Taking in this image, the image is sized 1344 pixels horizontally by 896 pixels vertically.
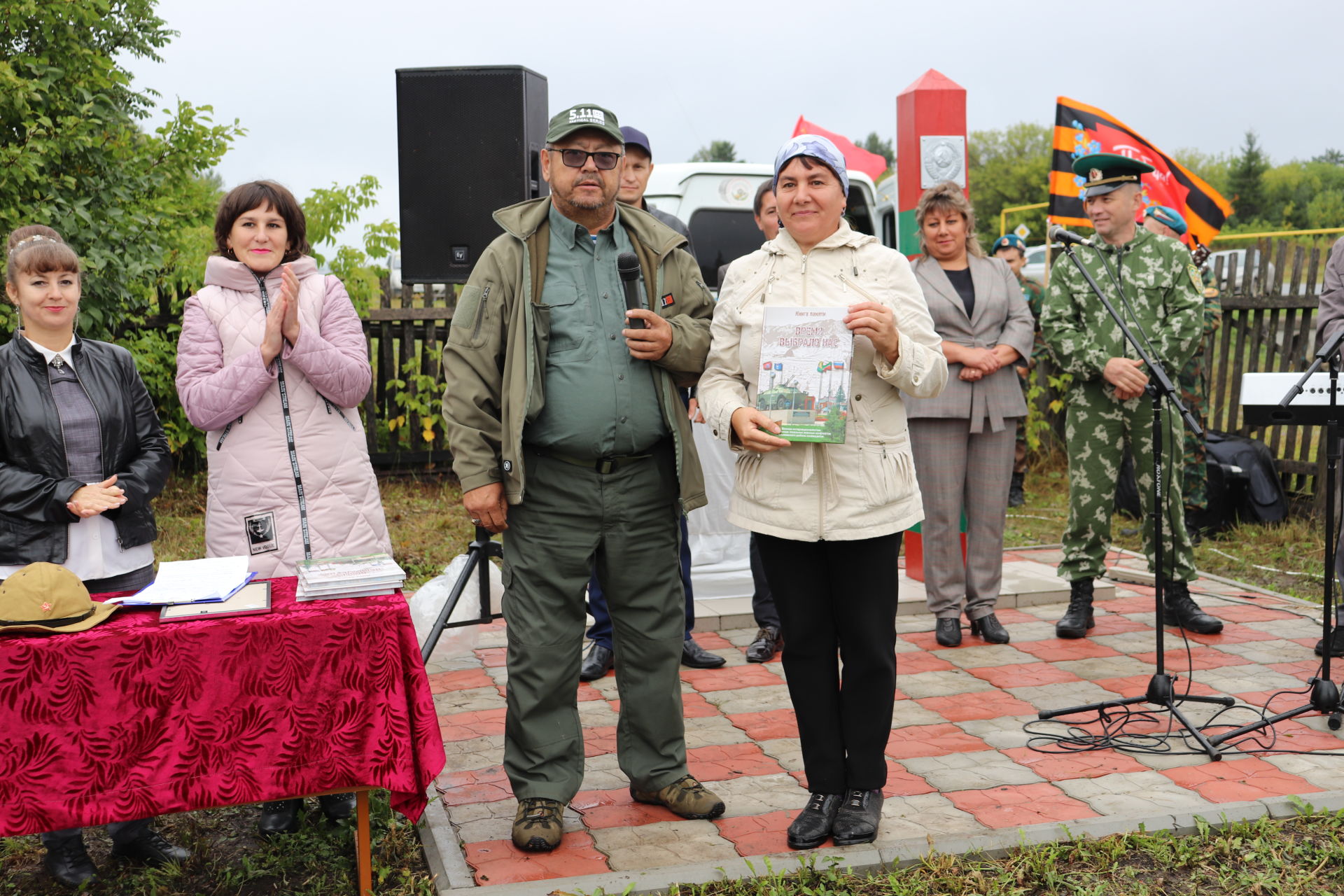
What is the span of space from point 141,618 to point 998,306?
13.6 ft

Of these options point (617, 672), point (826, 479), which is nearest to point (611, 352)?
point (826, 479)

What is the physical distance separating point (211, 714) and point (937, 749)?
256 cm

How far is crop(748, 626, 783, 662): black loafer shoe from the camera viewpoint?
547 centimetres

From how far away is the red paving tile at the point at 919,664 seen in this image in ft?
17.4

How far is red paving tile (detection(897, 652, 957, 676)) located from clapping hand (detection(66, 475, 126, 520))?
3324mm

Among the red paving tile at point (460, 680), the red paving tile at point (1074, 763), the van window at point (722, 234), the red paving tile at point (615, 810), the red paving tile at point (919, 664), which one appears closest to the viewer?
the red paving tile at point (615, 810)

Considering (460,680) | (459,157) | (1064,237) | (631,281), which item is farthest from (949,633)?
(459,157)

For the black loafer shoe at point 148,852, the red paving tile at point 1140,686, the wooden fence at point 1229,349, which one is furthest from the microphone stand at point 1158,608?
the wooden fence at point 1229,349

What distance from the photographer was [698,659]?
5.39 meters

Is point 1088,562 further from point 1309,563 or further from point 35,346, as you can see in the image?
point 35,346

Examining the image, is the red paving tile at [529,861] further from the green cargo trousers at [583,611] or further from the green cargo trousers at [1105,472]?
the green cargo trousers at [1105,472]

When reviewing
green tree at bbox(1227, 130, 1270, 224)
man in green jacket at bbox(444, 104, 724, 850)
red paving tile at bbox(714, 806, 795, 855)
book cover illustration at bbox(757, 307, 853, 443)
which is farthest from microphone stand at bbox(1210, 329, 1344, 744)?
green tree at bbox(1227, 130, 1270, 224)

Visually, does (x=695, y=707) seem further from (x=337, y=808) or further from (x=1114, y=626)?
(x=1114, y=626)

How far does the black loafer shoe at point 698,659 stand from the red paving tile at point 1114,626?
6.42 feet
